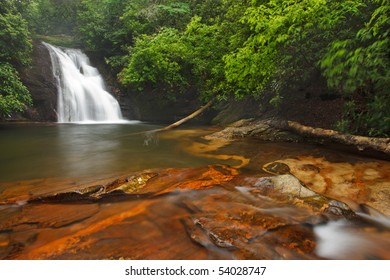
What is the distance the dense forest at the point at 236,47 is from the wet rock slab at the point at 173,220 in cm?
305

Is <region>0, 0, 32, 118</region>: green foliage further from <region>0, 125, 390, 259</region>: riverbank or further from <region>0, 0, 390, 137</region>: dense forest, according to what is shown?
<region>0, 125, 390, 259</region>: riverbank

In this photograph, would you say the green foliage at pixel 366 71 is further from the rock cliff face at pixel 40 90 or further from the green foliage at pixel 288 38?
the rock cliff face at pixel 40 90

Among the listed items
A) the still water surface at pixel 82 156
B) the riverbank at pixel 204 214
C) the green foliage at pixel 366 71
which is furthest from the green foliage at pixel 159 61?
the riverbank at pixel 204 214

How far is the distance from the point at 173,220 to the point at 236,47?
29.5ft

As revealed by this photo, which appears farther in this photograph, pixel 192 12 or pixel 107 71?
pixel 107 71

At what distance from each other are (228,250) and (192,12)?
15.8 m

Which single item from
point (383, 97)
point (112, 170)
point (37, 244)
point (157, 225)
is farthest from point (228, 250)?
point (383, 97)

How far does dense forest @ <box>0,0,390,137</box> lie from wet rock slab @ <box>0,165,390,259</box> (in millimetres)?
3047

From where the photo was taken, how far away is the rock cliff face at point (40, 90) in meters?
14.8

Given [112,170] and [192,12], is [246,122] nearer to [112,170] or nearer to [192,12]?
[112,170]

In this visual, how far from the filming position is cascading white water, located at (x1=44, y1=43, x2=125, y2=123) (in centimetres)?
1539

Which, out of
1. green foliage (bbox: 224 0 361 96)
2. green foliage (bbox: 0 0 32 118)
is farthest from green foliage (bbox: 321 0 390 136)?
green foliage (bbox: 0 0 32 118)

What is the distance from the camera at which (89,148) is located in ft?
25.6

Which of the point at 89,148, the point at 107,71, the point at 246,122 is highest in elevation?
the point at 107,71
